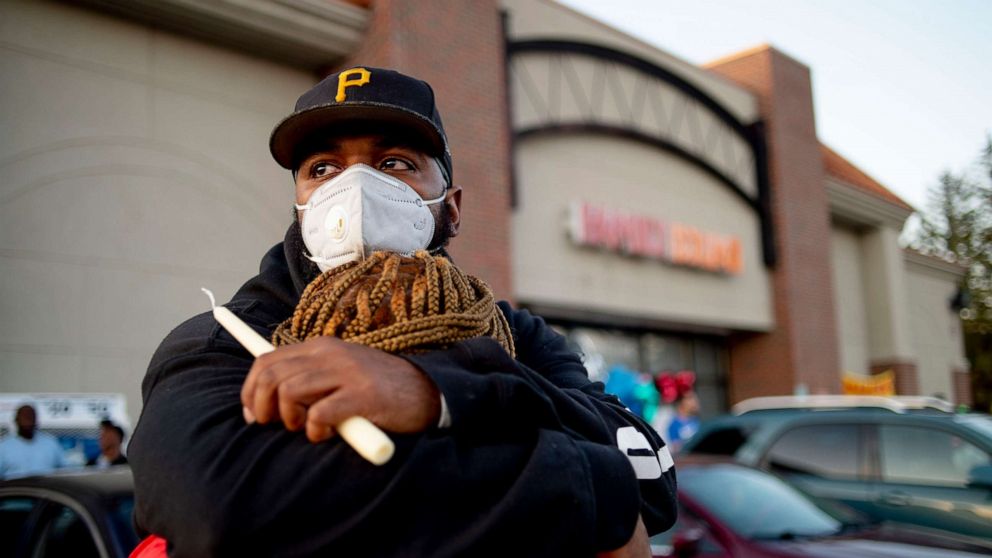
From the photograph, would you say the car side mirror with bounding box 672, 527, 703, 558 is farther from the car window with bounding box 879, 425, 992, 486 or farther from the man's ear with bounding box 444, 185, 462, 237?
the man's ear with bounding box 444, 185, 462, 237

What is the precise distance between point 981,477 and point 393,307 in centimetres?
655

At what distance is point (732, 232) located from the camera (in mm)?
15078

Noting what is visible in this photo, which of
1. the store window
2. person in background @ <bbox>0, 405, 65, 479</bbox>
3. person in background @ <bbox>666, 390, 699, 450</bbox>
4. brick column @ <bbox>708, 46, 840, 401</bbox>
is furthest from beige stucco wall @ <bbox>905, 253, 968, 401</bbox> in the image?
person in background @ <bbox>0, 405, 65, 479</bbox>

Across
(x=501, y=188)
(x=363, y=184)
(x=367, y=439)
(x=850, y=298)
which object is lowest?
(x=367, y=439)

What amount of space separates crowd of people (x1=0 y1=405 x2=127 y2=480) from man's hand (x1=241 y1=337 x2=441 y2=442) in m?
6.46

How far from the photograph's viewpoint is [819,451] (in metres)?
7.62

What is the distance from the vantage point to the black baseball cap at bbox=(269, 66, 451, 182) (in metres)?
1.80

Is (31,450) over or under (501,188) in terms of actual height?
under

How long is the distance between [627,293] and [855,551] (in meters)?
8.06

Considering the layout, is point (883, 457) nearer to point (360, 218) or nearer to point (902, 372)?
point (360, 218)

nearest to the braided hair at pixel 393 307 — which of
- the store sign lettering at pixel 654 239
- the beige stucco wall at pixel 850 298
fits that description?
the store sign lettering at pixel 654 239

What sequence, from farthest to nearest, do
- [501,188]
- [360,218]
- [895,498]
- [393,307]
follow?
[501,188], [895,498], [360,218], [393,307]

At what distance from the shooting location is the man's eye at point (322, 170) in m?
1.89

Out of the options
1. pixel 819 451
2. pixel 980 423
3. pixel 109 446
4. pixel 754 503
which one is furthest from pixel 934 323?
pixel 109 446
